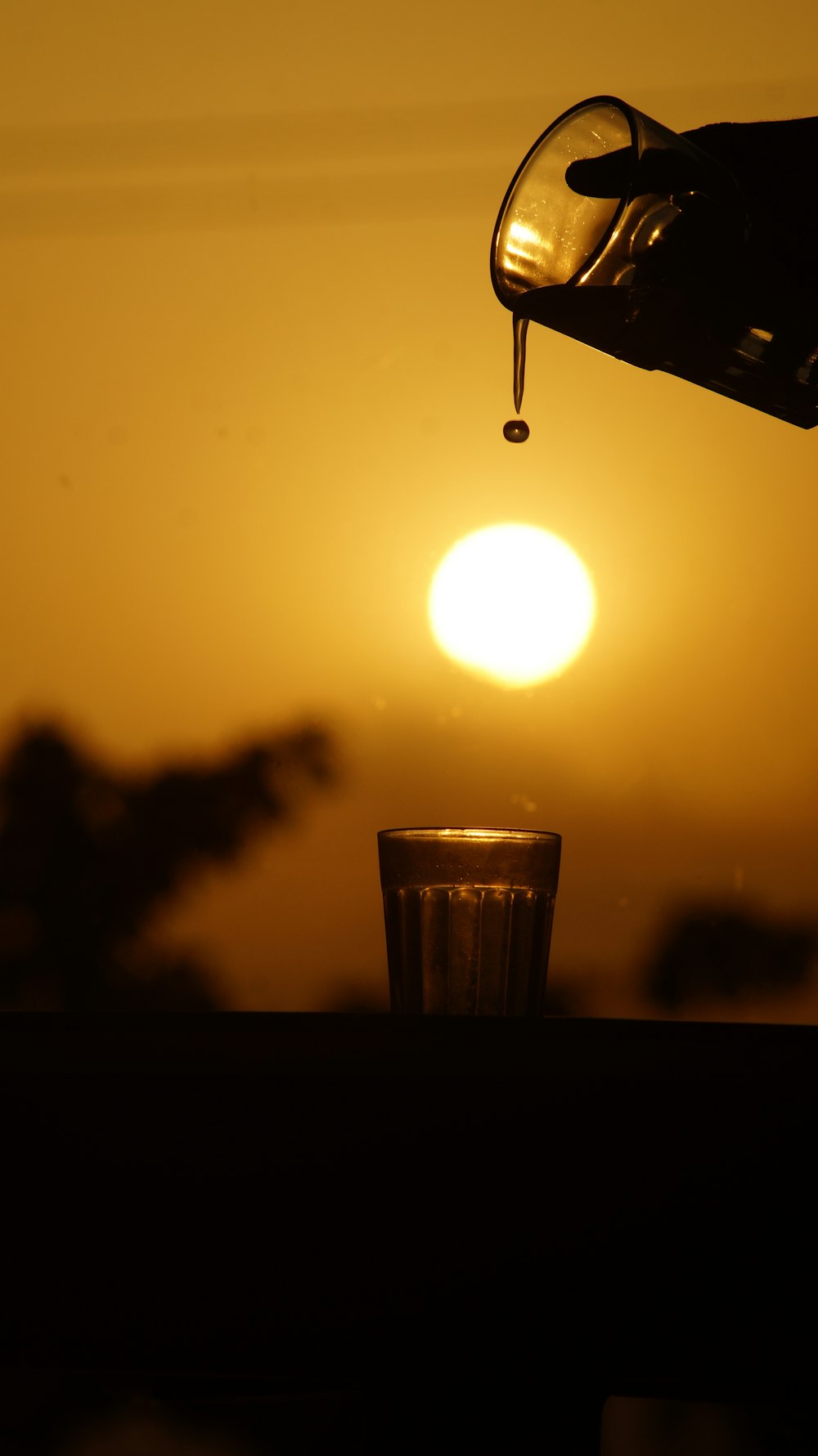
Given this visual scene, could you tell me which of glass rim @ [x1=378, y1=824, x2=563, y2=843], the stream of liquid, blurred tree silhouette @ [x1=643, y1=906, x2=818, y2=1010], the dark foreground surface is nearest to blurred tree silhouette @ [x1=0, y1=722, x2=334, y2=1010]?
blurred tree silhouette @ [x1=643, y1=906, x2=818, y2=1010]

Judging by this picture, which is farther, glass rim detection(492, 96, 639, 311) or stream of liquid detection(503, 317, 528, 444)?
stream of liquid detection(503, 317, 528, 444)

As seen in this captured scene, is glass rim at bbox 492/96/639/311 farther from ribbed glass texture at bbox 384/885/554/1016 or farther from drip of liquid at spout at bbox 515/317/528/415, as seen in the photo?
ribbed glass texture at bbox 384/885/554/1016

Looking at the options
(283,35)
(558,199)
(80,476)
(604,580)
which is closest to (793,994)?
(604,580)

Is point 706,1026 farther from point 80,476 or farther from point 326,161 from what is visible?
point 326,161

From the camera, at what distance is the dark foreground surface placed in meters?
0.50

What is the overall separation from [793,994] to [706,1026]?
3.15ft

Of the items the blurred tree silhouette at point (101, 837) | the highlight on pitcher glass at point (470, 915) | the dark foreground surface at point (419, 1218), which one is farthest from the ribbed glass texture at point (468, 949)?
the blurred tree silhouette at point (101, 837)

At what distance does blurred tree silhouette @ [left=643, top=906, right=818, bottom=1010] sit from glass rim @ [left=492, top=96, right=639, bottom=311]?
817 millimetres

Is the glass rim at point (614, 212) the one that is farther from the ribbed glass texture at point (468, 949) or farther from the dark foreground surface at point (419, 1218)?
the dark foreground surface at point (419, 1218)

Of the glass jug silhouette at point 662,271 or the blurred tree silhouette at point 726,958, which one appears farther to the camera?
the blurred tree silhouette at point 726,958

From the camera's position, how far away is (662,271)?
793 mm

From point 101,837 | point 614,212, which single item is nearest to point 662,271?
point 614,212

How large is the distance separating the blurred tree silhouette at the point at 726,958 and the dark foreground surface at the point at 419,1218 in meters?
0.90

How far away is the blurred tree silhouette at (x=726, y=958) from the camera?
4.60 ft
